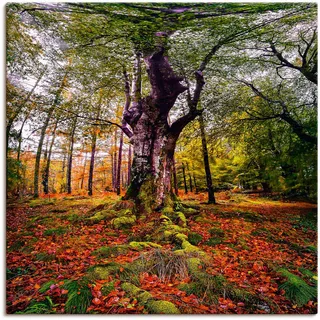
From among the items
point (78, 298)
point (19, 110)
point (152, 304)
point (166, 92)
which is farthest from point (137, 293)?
point (166, 92)

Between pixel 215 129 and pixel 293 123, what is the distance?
1.09 metres

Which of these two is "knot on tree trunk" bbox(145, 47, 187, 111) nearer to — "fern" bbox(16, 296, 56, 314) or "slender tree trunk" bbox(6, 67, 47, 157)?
"slender tree trunk" bbox(6, 67, 47, 157)

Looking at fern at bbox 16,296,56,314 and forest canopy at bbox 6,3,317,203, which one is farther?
forest canopy at bbox 6,3,317,203

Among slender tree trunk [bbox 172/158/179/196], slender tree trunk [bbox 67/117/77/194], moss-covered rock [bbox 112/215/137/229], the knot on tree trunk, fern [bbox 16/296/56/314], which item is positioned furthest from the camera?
slender tree trunk [bbox 172/158/179/196]

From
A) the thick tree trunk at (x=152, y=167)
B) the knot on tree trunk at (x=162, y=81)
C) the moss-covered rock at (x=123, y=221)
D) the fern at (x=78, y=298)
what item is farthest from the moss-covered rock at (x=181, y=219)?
the knot on tree trunk at (x=162, y=81)

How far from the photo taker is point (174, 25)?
2.72m

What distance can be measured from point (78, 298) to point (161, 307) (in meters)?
0.77

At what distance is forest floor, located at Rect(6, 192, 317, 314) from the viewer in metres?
1.86

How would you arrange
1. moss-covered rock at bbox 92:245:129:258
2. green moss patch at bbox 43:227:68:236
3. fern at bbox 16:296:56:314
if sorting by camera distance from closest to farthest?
fern at bbox 16:296:56:314, moss-covered rock at bbox 92:245:129:258, green moss patch at bbox 43:227:68:236

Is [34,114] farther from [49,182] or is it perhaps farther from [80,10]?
[80,10]

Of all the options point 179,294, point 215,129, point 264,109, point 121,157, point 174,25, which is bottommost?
point 179,294

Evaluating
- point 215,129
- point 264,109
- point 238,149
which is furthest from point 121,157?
point 264,109

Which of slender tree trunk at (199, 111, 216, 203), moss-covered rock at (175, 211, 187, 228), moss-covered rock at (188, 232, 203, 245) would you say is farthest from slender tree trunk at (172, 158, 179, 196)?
moss-covered rock at (188, 232, 203, 245)

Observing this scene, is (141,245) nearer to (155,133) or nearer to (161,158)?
(161,158)
